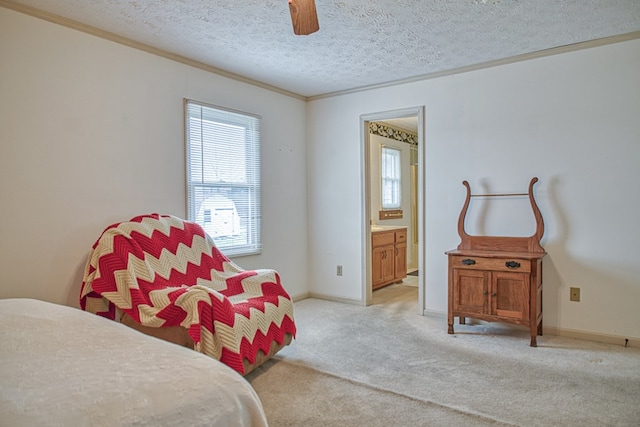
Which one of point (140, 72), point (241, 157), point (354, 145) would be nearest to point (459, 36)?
point (354, 145)

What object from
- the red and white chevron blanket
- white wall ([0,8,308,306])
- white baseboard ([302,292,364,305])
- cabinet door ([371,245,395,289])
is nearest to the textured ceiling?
white wall ([0,8,308,306])

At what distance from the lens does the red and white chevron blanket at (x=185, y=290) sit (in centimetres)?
239

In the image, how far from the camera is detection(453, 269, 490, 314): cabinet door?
344 centimetres

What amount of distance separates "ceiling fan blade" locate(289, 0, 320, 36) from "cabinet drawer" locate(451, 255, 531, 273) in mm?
2469

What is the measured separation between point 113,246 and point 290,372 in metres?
1.41

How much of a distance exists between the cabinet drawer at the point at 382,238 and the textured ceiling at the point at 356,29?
2.07m

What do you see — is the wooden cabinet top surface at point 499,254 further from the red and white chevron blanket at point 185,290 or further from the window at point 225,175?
the window at point 225,175

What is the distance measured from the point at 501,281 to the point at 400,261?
98.2 inches

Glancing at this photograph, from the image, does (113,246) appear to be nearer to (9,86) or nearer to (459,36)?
(9,86)

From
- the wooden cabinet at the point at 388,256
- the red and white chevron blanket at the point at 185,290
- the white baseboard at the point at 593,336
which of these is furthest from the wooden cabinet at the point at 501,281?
the wooden cabinet at the point at 388,256

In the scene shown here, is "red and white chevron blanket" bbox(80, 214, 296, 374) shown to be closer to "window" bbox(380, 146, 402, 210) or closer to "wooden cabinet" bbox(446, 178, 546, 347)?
"wooden cabinet" bbox(446, 178, 546, 347)

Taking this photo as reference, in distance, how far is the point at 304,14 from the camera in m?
1.69

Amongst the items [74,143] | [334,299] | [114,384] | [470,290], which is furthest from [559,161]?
[74,143]

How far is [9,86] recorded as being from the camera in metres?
2.55
